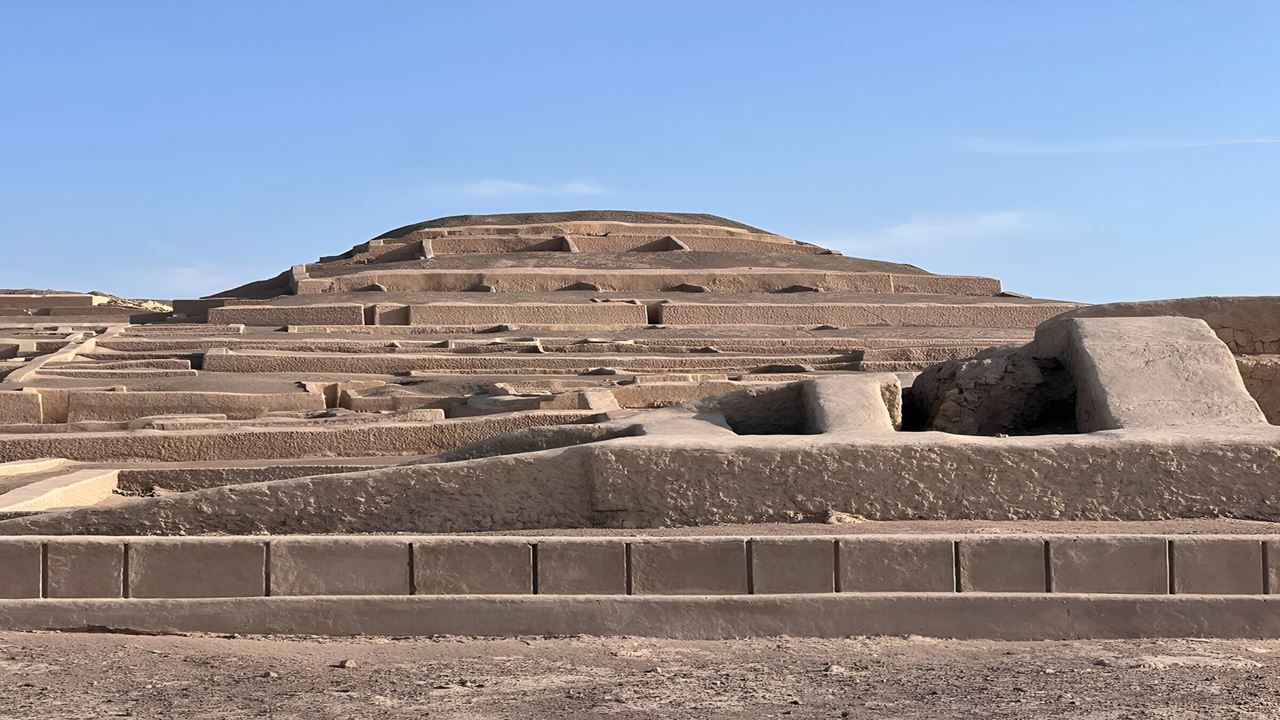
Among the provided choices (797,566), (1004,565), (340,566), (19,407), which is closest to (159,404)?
(19,407)

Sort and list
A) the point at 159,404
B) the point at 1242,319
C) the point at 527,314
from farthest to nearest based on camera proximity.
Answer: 1. the point at 527,314
2. the point at 159,404
3. the point at 1242,319

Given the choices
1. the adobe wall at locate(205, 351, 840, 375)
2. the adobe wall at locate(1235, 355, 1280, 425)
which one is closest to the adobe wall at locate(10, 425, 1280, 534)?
the adobe wall at locate(1235, 355, 1280, 425)

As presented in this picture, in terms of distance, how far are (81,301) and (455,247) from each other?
6981 millimetres

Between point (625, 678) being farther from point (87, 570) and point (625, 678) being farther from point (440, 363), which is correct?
point (440, 363)

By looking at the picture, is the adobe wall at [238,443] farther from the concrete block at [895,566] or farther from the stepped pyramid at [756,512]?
the concrete block at [895,566]

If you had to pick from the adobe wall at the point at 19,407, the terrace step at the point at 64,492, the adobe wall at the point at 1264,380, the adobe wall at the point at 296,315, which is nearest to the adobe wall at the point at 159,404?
the adobe wall at the point at 19,407

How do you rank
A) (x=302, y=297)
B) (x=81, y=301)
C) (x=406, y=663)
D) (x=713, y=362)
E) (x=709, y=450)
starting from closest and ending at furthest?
(x=406, y=663), (x=709, y=450), (x=713, y=362), (x=302, y=297), (x=81, y=301)

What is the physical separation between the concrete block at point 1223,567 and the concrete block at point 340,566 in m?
2.35

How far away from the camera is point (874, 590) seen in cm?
418

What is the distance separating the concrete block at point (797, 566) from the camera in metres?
4.16

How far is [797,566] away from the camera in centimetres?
416

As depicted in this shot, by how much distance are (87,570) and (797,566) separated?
7.16ft

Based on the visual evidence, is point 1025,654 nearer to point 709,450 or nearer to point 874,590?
point 874,590

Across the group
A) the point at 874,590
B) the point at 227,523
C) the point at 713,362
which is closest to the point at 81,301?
the point at 713,362
